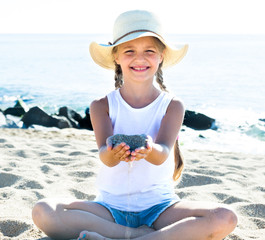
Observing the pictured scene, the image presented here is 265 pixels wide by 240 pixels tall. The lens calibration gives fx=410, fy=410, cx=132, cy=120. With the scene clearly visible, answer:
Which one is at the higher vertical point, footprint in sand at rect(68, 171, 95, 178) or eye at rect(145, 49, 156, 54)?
eye at rect(145, 49, 156, 54)

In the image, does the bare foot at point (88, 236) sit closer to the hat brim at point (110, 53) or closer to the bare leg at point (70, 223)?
the bare leg at point (70, 223)

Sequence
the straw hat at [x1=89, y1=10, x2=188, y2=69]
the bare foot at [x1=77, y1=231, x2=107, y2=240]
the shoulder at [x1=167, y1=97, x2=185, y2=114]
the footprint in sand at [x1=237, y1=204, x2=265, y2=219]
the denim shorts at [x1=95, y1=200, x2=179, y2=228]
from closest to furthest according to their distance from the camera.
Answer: the bare foot at [x1=77, y1=231, x2=107, y2=240], the denim shorts at [x1=95, y1=200, x2=179, y2=228], the straw hat at [x1=89, y1=10, x2=188, y2=69], the shoulder at [x1=167, y1=97, x2=185, y2=114], the footprint in sand at [x1=237, y1=204, x2=265, y2=219]

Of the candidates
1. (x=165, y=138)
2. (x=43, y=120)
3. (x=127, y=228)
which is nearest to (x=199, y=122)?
(x=43, y=120)

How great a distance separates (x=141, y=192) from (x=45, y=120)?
643cm

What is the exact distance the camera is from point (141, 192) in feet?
9.00

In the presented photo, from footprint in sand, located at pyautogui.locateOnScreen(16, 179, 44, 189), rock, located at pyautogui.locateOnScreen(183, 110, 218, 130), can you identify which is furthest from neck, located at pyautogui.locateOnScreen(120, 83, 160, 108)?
rock, located at pyautogui.locateOnScreen(183, 110, 218, 130)

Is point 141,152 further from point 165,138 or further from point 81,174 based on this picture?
point 81,174

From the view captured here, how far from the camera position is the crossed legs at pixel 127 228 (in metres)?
2.45

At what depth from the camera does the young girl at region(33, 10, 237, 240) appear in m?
2.46

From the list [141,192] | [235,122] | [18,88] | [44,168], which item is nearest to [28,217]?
[141,192]

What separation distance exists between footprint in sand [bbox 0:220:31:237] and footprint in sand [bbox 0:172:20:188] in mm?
972

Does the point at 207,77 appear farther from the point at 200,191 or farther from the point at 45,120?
the point at 200,191

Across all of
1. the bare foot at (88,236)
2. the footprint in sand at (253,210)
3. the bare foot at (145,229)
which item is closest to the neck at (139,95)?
the bare foot at (145,229)

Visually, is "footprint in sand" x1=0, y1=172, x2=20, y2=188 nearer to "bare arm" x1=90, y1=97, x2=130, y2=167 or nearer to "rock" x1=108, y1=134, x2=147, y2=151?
"bare arm" x1=90, y1=97, x2=130, y2=167
